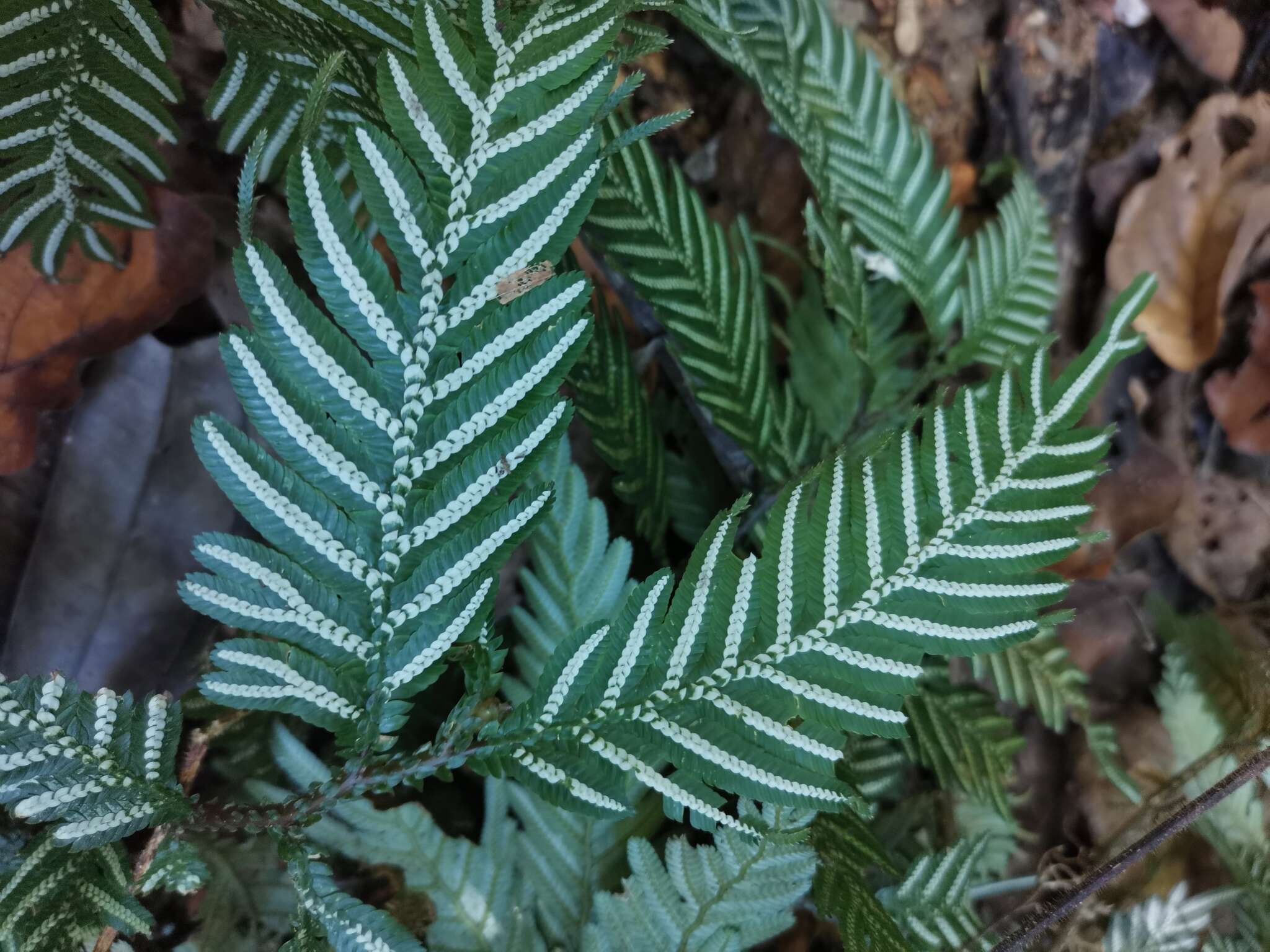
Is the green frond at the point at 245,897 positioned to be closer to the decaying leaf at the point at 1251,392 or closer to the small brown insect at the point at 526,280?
the small brown insect at the point at 526,280

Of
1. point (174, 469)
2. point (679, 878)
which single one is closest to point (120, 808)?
point (174, 469)

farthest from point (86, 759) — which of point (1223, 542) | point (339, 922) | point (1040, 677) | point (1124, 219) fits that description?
point (1223, 542)

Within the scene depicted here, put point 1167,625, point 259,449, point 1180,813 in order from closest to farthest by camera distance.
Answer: point 259,449 → point 1180,813 → point 1167,625

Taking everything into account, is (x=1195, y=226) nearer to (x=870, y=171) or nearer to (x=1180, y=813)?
(x=870, y=171)

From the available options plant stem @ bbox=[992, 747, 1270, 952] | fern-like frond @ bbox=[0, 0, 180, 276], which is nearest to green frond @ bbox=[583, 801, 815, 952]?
plant stem @ bbox=[992, 747, 1270, 952]

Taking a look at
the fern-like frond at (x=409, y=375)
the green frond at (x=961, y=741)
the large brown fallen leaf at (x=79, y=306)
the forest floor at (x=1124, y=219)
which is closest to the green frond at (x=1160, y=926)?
the forest floor at (x=1124, y=219)

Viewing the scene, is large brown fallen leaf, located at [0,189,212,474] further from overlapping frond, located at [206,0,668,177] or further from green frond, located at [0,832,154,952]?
green frond, located at [0,832,154,952]

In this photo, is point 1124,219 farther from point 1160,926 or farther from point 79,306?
point 79,306
